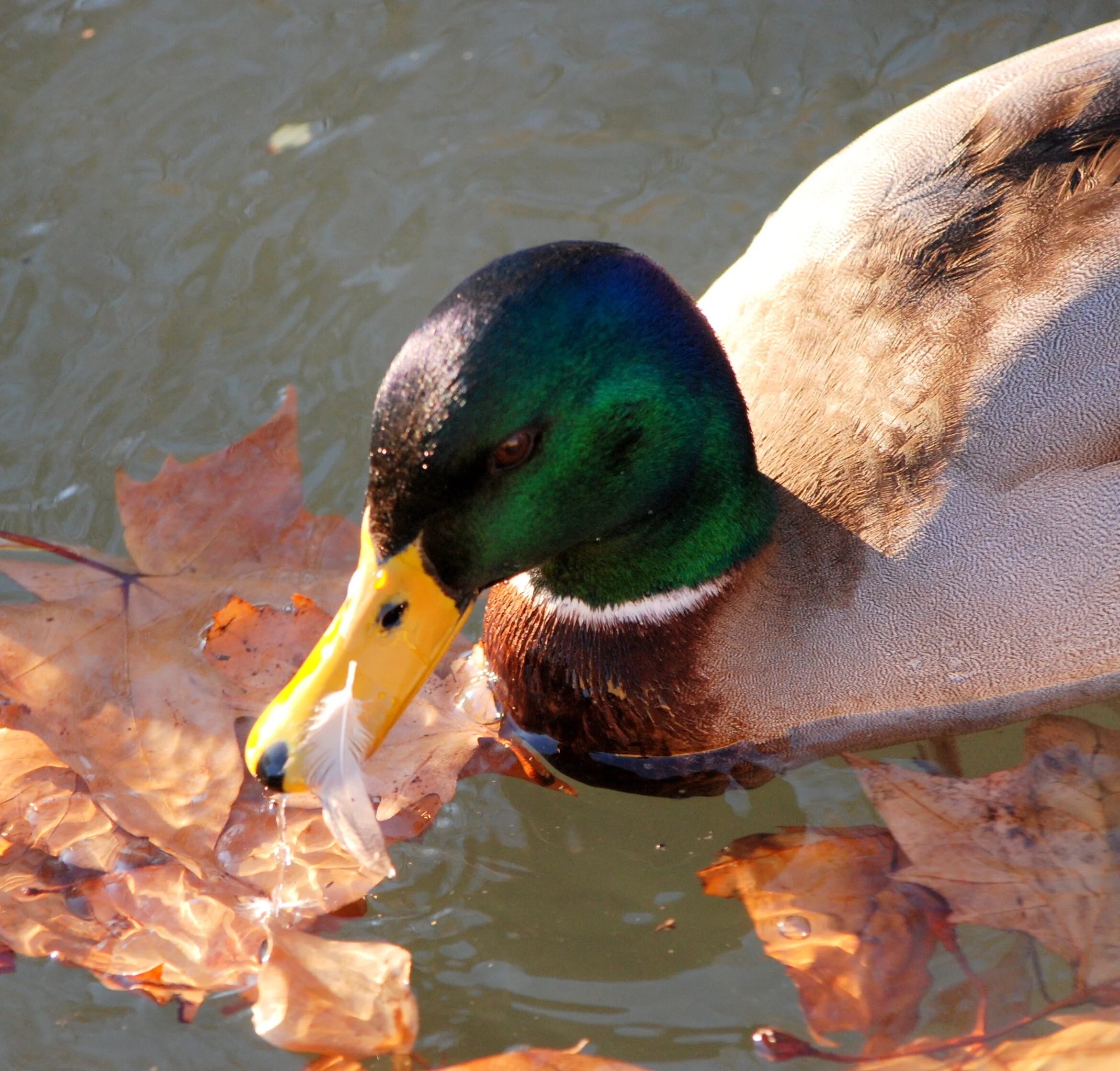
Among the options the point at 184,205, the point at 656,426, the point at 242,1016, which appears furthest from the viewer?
the point at 184,205

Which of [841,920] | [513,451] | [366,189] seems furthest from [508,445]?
[366,189]

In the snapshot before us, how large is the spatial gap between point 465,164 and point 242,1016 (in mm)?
2801

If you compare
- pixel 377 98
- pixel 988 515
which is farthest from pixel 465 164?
pixel 988 515

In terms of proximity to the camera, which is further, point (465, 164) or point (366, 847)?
point (465, 164)

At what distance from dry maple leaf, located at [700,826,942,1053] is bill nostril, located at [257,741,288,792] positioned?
3.57 ft

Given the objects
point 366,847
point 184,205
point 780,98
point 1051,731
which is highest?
point 184,205

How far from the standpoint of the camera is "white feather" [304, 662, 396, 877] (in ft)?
8.96

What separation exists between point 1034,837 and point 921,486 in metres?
0.80

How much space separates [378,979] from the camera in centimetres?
303

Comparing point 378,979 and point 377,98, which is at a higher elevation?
point 377,98

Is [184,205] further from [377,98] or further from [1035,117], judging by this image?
[1035,117]

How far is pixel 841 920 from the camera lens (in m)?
3.13

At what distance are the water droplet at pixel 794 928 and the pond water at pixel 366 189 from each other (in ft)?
1.02

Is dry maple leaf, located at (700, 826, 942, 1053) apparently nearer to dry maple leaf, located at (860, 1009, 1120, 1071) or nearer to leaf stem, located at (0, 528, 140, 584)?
dry maple leaf, located at (860, 1009, 1120, 1071)
